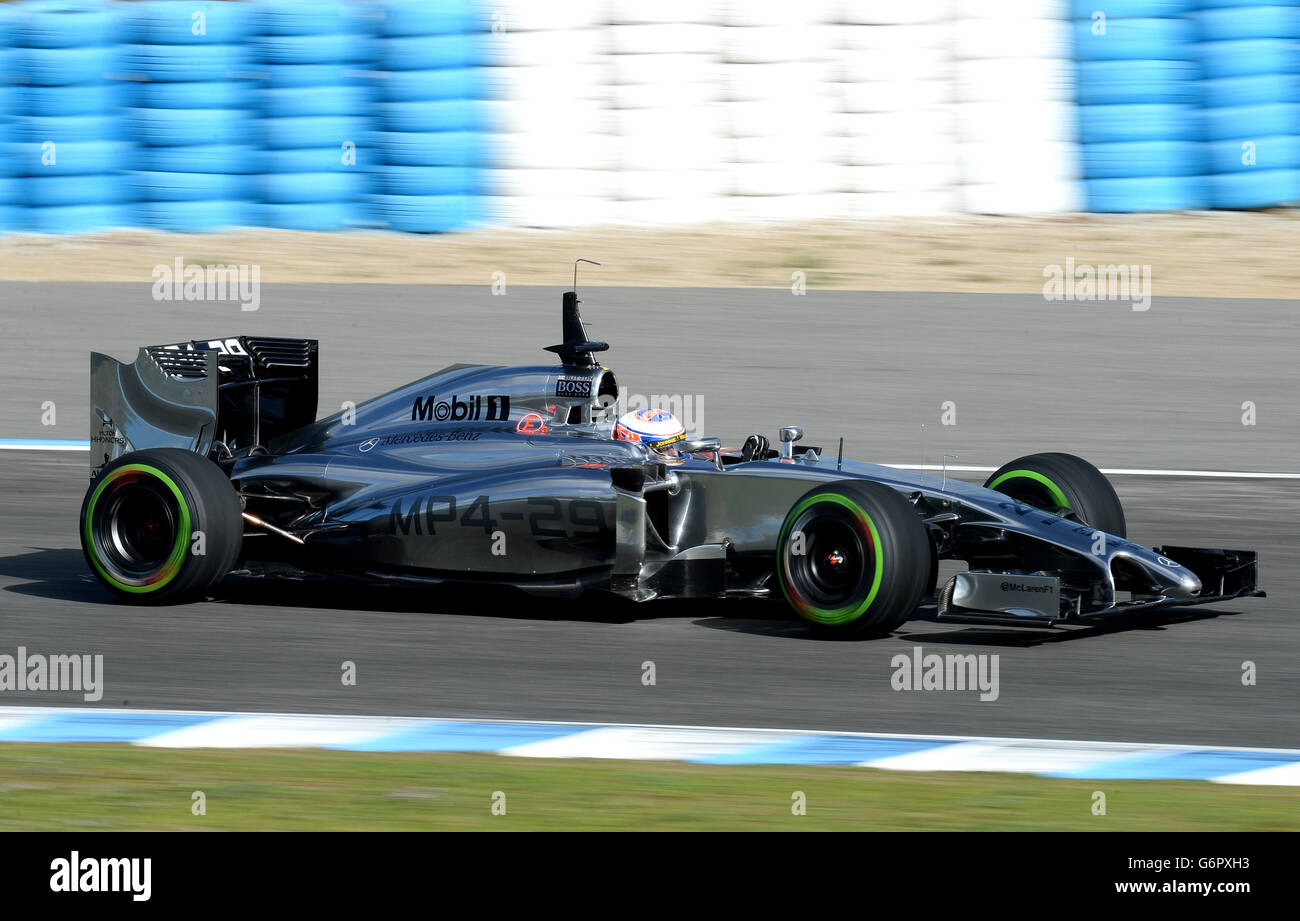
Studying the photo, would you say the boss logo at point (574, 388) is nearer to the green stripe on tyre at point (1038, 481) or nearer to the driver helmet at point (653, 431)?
the driver helmet at point (653, 431)

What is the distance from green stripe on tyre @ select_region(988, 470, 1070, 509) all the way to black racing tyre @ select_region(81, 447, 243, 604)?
3.43 m

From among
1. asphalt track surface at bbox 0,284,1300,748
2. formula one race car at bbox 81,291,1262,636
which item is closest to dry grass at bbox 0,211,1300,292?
asphalt track surface at bbox 0,284,1300,748

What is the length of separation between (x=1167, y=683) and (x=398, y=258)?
11.3 m

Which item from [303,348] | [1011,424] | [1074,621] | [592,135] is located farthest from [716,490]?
[592,135]

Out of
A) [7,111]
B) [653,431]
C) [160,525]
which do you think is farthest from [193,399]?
[7,111]

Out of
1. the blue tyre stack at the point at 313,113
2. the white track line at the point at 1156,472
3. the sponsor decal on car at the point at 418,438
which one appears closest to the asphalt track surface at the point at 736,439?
the white track line at the point at 1156,472

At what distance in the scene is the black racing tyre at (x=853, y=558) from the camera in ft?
24.0

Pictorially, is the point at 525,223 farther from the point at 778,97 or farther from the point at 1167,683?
the point at 1167,683

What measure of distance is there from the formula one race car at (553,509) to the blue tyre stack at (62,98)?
8.19 metres

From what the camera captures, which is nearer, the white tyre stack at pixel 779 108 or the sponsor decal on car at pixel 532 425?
the sponsor decal on car at pixel 532 425

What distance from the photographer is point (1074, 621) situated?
819cm

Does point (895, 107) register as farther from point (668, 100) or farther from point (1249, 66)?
point (1249, 66)

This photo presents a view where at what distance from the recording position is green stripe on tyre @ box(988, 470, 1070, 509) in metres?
8.45

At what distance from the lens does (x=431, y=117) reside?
1672 cm
